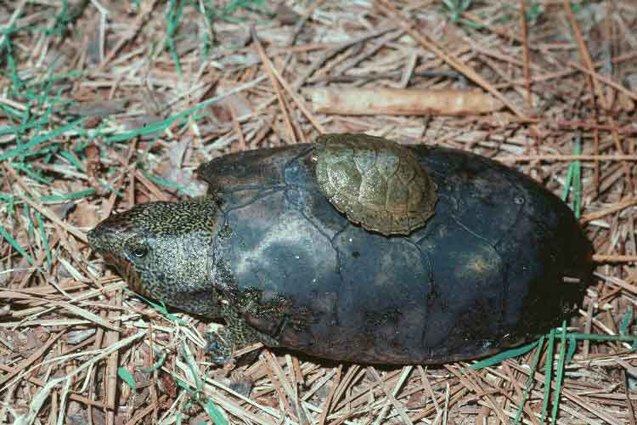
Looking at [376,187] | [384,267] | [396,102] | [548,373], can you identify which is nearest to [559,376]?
[548,373]

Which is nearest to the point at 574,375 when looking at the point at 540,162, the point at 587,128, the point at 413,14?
the point at 540,162

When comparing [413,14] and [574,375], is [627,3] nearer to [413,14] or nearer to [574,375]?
[413,14]

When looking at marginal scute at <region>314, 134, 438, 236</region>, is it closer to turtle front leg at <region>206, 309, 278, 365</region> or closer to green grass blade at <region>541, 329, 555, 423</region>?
turtle front leg at <region>206, 309, 278, 365</region>

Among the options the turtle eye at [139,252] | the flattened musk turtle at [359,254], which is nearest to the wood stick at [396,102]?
the flattened musk turtle at [359,254]

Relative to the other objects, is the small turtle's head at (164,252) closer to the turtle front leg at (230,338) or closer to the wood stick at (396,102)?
the turtle front leg at (230,338)

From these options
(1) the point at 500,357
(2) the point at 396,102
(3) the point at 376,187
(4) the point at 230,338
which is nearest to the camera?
(3) the point at 376,187

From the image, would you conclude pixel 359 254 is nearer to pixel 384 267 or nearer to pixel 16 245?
pixel 384 267

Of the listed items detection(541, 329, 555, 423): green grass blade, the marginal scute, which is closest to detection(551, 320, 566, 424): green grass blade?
detection(541, 329, 555, 423): green grass blade
